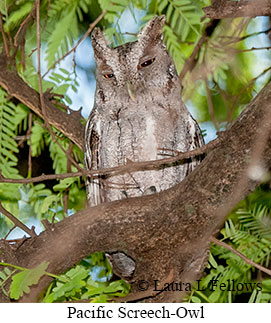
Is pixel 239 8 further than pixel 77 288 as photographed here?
Yes

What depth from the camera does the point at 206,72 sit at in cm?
276

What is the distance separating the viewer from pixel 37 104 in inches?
103

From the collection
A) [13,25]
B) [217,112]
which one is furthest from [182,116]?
[13,25]

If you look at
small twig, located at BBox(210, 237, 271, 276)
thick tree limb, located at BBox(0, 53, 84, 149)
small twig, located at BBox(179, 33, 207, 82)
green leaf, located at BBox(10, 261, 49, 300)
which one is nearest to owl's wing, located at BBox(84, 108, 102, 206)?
thick tree limb, located at BBox(0, 53, 84, 149)

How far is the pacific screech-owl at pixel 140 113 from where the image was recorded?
7.77 feet

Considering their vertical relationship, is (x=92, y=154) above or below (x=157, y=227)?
above

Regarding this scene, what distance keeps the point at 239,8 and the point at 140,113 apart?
0.80 metres

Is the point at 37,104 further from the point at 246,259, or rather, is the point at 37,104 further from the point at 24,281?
the point at 246,259

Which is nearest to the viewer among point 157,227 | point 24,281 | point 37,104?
point 24,281

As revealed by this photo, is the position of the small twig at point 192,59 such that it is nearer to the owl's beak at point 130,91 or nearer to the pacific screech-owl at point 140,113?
the pacific screech-owl at point 140,113

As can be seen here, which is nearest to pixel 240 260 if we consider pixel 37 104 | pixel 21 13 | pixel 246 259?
pixel 246 259

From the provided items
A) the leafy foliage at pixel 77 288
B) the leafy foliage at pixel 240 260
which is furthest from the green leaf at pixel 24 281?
the leafy foliage at pixel 240 260

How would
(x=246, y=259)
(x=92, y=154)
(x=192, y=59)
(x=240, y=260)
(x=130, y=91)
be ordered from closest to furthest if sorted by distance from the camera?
(x=246, y=259) → (x=240, y=260) → (x=130, y=91) → (x=92, y=154) → (x=192, y=59)

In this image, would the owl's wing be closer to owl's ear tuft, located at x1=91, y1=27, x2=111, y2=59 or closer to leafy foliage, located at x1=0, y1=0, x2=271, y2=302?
leafy foliage, located at x1=0, y1=0, x2=271, y2=302
